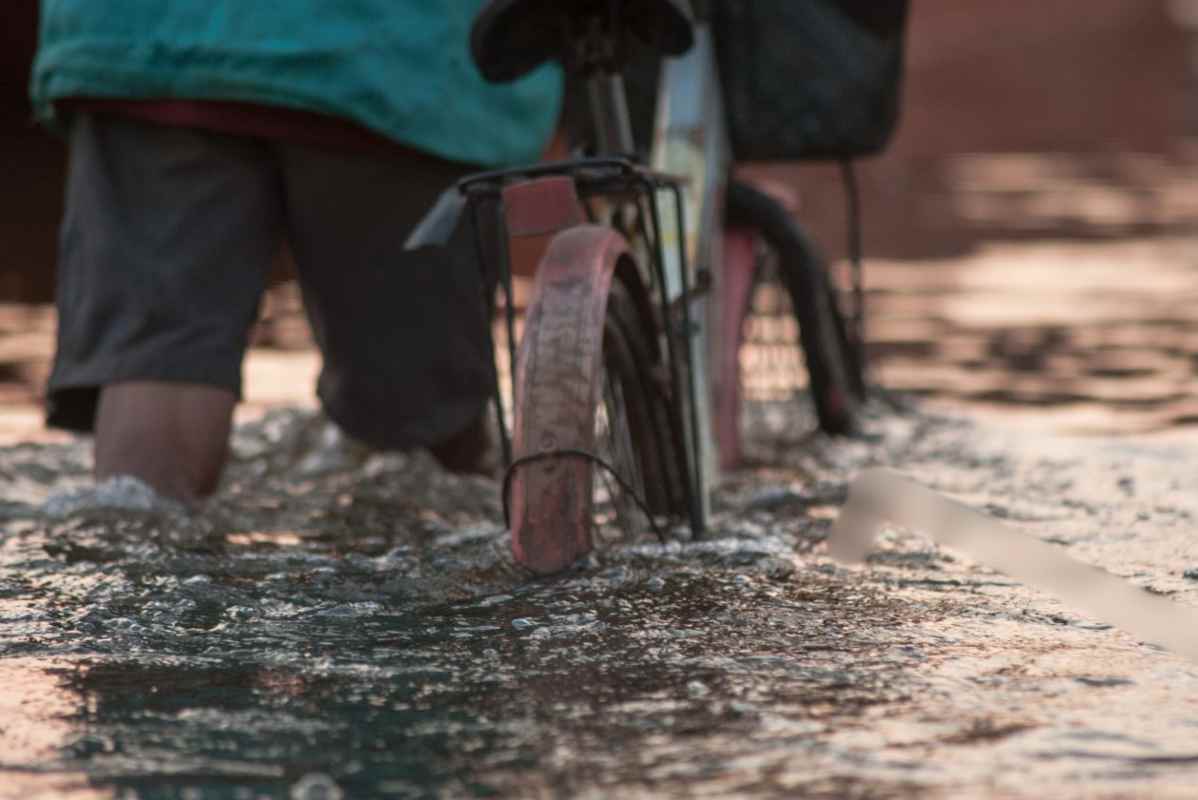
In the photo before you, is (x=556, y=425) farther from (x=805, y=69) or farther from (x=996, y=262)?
(x=996, y=262)

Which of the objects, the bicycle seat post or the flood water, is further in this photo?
the bicycle seat post

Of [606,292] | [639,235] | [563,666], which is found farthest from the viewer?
[639,235]

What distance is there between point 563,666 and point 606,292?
58 cm

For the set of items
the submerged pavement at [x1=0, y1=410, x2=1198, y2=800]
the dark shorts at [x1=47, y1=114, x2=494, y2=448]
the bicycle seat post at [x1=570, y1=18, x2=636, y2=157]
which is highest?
the bicycle seat post at [x1=570, y1=18, x2=636, y2=157]

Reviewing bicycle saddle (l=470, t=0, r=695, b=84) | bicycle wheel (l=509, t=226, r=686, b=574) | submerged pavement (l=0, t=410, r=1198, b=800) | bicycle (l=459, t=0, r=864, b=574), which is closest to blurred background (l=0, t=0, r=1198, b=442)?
bicycle (l=459, t=0, r=864, b=574)

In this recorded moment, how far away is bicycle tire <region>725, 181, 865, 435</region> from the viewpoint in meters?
4.86

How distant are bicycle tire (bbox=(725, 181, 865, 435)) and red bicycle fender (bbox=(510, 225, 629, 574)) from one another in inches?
75.8

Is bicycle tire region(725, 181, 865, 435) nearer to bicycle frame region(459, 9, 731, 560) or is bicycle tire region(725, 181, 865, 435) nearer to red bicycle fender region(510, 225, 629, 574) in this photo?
bicycle frame region(459, 9, 731, 560)

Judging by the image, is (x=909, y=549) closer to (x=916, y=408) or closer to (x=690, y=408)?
(x=690, y=408)

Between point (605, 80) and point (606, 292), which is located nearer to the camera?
point (606, 292)

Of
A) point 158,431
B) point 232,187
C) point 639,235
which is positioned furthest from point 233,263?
point 639,235

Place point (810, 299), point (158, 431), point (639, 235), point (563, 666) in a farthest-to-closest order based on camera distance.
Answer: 1. point (810, 299)
2. point (158, 431)
3. point (639, 235)
4. point (563, 666)

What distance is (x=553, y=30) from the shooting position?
3.32 metres

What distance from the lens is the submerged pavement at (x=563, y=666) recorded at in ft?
7.13
